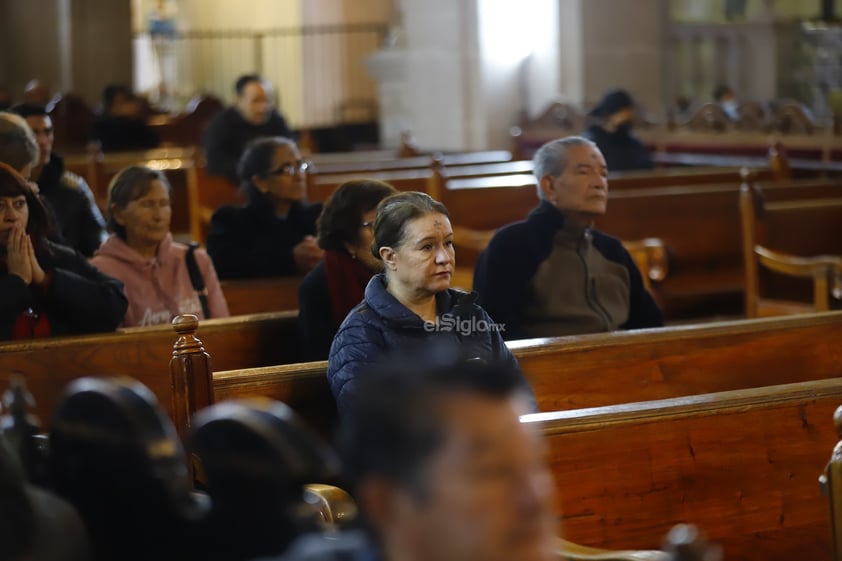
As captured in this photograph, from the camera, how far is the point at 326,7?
51.8 ft

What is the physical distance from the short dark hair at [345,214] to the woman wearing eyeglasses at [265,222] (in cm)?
122

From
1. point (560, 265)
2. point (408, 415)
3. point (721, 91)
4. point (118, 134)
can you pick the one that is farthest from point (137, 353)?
point (721, 91)

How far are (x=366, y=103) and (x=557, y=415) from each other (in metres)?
13.0

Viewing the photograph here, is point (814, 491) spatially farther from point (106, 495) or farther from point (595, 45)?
point (595, 45)

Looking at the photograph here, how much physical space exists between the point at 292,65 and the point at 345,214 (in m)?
12.8

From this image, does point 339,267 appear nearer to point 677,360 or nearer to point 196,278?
point 196,278

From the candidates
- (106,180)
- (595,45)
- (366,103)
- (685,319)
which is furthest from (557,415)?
(366,103)

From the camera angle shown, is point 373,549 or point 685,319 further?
point 685,319

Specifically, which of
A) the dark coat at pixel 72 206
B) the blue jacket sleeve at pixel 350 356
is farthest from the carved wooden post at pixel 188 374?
the dark coat at pixel 72 206

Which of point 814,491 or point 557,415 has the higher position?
point 557,415

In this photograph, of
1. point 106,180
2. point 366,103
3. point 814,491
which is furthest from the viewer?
point 366,103

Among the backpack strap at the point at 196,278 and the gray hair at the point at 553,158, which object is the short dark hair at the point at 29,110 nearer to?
the backpack strap at the point at 196,278

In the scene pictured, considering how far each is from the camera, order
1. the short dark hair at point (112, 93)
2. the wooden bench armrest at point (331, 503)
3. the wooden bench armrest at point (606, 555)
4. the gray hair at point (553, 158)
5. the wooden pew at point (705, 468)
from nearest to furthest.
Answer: the wooden bench armrest at point (606, 555) → the wooden bench armrest at point (331, 503) → the wooden pew at point (705, 468) → the gray hair at point (553, 158) → the short dark hair at point (112, 93)

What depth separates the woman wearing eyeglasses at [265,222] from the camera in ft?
16.4
